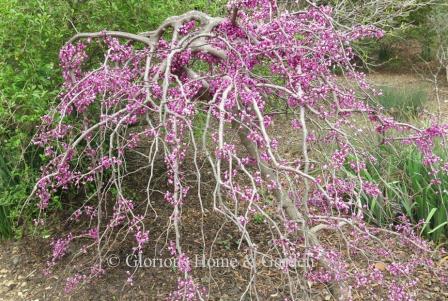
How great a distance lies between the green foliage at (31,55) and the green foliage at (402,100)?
14.7ft

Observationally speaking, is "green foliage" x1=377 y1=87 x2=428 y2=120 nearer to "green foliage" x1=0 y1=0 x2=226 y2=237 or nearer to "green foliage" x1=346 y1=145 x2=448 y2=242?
"green foliage" x1=346 y1=145 x2=448 y2=242

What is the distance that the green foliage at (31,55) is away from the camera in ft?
9.80

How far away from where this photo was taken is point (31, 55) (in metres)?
3.11

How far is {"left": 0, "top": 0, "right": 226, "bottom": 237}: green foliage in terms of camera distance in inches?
118

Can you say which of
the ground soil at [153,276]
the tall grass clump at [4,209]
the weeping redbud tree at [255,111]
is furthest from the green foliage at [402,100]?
the tall grass clump at [4,209]

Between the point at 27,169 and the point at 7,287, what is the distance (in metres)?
0.88

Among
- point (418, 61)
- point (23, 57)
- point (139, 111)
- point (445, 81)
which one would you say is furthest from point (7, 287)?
point (418, 61)

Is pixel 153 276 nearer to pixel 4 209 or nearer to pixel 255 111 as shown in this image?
pixel 4 209

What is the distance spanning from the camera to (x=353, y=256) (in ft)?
10.8

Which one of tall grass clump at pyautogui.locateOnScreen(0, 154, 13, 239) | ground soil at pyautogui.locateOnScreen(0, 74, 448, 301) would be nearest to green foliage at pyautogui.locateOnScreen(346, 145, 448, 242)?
ground soil at pyautogui.locateOnScreen(0, 74, 448, 301)

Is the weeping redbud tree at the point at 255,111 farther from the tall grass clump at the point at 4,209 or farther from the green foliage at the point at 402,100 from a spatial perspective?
the green foliage at the point at 402,100

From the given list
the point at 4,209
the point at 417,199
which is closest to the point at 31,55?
the point at 4,209

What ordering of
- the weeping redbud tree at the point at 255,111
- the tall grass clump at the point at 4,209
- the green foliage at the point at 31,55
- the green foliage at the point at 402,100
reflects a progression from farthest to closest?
the green foliage at the point at 402,100 → the tall grass clump at the point at 4,209 → the green foliage at the point at 31,55 → the weeping redbud tree at the point at 255,111

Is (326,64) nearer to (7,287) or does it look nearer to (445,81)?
(7,287)
